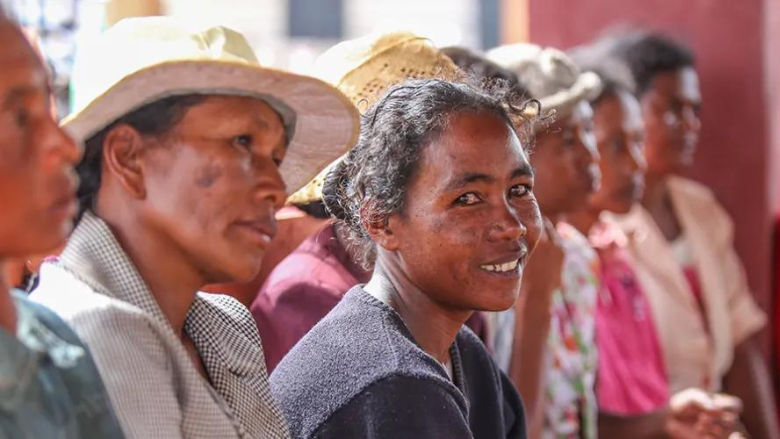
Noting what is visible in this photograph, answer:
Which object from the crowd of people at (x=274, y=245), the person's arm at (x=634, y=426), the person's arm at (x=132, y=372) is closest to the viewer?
the crowd of people at (x=274, y=245)

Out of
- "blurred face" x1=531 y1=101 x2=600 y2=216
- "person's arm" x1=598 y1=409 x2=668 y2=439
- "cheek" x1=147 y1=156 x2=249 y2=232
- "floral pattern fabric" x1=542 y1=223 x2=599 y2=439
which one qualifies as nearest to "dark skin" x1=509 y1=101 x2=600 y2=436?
"blurred face" x1=531 y1=101 x2=600 y2=216

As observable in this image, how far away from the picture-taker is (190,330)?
223 centimetres

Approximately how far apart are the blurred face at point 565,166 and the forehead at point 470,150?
1.25m

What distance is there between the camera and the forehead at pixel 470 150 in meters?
2.48

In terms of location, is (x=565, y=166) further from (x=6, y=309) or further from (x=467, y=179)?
(x=6, y=309)

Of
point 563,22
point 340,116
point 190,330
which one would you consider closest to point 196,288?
point 190,330

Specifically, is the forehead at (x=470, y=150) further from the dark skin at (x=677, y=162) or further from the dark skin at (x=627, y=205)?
the dark skin at (x=677, y=162)

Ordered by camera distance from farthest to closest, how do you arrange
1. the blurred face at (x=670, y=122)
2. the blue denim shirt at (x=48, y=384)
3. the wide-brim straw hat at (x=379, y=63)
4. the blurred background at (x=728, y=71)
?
1. the blurred background at (x=728, y=71)
2. the blurred face at (x=670, y=122)
3. the wide-brim straw hat at (x=379, y=63)
4. the blue denim shirt at (x=48, y=384)

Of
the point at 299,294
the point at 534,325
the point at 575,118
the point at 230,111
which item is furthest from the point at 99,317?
the point at 575,118

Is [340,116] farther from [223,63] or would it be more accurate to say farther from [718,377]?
[718,377]

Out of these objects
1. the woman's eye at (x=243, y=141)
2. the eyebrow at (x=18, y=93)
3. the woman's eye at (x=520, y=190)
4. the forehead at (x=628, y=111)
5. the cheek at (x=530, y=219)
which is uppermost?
the eyebrow at (x=18, y=93)

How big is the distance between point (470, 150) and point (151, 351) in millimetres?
806

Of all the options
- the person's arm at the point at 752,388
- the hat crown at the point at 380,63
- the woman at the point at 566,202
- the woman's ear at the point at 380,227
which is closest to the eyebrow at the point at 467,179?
the woman's ear at the point at 380,227

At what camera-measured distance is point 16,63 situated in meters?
1.59
